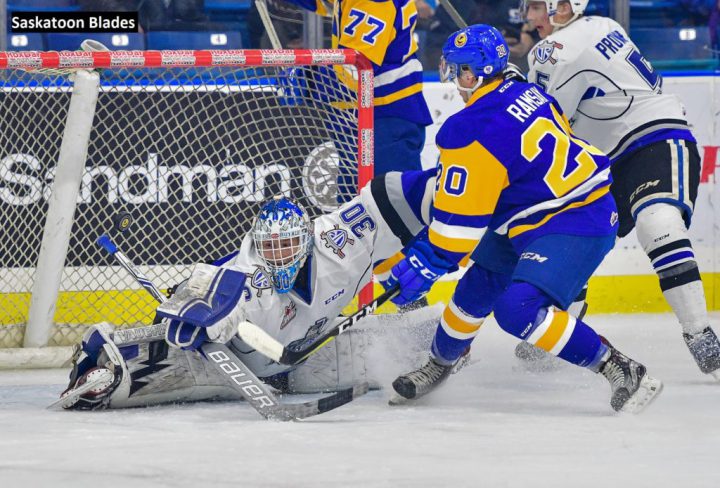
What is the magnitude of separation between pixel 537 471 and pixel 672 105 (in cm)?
179

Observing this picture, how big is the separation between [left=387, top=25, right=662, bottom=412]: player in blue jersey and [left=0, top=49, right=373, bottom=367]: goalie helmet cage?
3.24 ft

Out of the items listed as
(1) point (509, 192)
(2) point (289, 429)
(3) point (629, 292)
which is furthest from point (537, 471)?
(3) point (629, 292)

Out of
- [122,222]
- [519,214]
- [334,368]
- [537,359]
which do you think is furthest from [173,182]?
[519,214]

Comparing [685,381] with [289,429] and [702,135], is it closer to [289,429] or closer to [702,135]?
[289,429]

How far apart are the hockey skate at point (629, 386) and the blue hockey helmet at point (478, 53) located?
77 centimetres

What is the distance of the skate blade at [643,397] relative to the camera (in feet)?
9.68

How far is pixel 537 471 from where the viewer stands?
7.69 ft

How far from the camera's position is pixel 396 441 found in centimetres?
263

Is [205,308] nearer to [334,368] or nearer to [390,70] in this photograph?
[334,368]

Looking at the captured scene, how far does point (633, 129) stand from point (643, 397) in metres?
1.07

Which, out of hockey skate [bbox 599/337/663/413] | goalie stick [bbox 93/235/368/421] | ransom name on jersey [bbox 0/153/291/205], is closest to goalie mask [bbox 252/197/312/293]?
goalie stick [bbox 93/235/368/421]

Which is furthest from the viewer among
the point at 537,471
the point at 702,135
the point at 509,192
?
the point at 702,135

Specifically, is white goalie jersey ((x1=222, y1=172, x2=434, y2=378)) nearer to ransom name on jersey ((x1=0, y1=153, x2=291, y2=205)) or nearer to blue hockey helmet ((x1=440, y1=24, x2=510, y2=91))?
blue hockey helmet ((x1=440, y1=24, x2=510, y2=91))

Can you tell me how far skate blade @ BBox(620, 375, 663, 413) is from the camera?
2951mm
